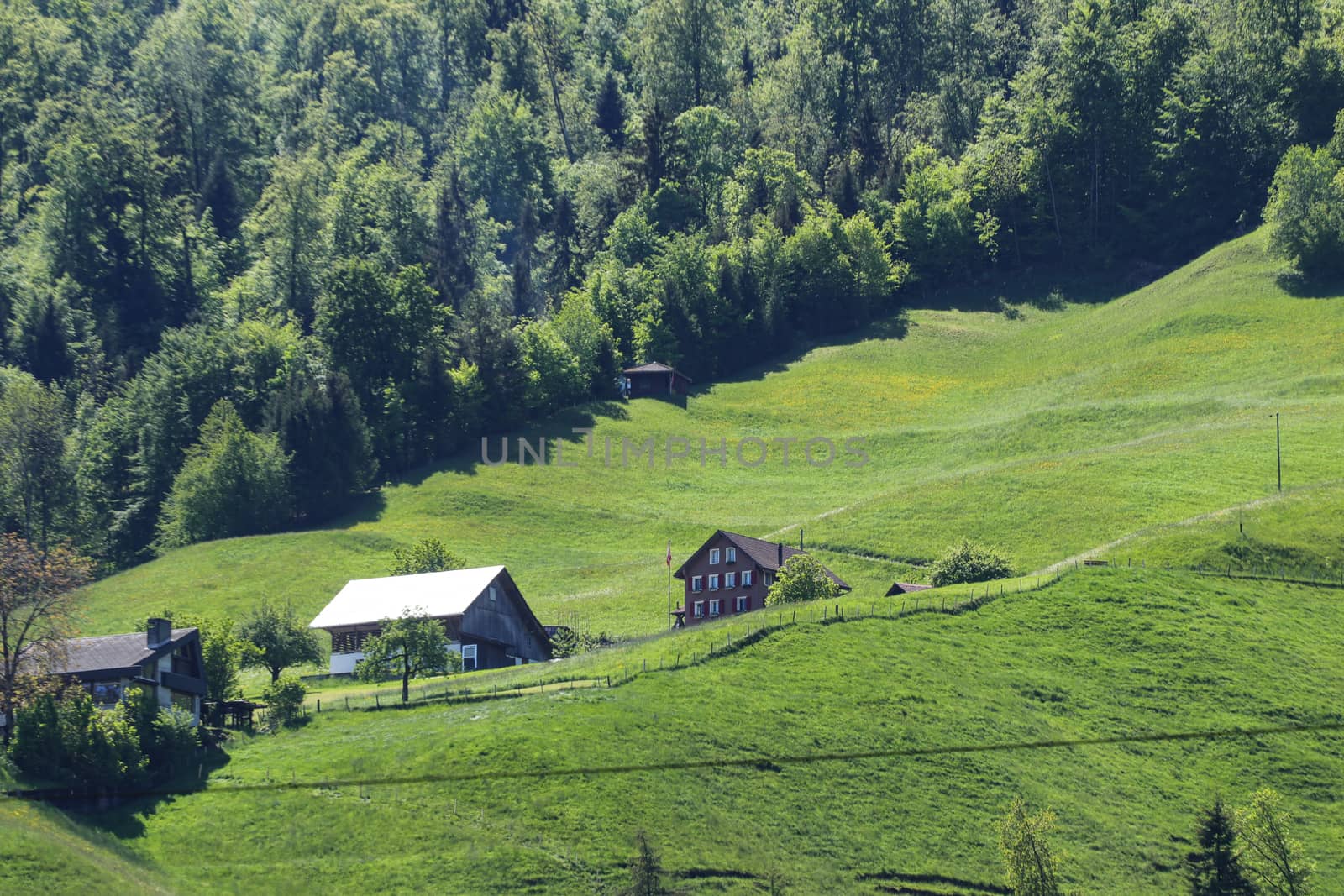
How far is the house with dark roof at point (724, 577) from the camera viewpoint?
104 m

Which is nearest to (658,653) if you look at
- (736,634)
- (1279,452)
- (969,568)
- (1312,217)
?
(736,634)

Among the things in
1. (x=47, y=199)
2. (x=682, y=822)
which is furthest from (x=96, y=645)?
(x=47, y=199)

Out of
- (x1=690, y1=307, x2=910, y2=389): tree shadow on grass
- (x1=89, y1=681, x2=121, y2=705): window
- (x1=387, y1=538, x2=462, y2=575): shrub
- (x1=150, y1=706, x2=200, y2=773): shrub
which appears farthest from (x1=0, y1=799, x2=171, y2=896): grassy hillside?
(x1=690, y1=307, x2=910, y2=389): tree shadow on grass

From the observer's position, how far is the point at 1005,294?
182 m

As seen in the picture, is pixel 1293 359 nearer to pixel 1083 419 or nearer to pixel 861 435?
pixel 1083 419

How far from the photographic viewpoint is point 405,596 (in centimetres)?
10019

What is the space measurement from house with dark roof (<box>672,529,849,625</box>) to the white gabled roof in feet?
42.8

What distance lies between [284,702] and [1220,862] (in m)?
43.4

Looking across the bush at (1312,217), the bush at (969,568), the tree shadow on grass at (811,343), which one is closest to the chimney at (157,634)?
the bush at (969,568)

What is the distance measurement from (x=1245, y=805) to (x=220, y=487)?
9333cm

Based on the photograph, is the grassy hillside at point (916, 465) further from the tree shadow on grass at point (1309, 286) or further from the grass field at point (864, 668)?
the tree shadow on grass at point (1309, 286)

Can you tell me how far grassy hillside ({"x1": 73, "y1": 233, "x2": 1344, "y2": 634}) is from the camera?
113 meters

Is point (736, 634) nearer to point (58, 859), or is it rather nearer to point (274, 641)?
point (274, 641)

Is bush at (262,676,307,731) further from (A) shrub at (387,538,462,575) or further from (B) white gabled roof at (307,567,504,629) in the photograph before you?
(A) shrub at (387,538,462,575)
